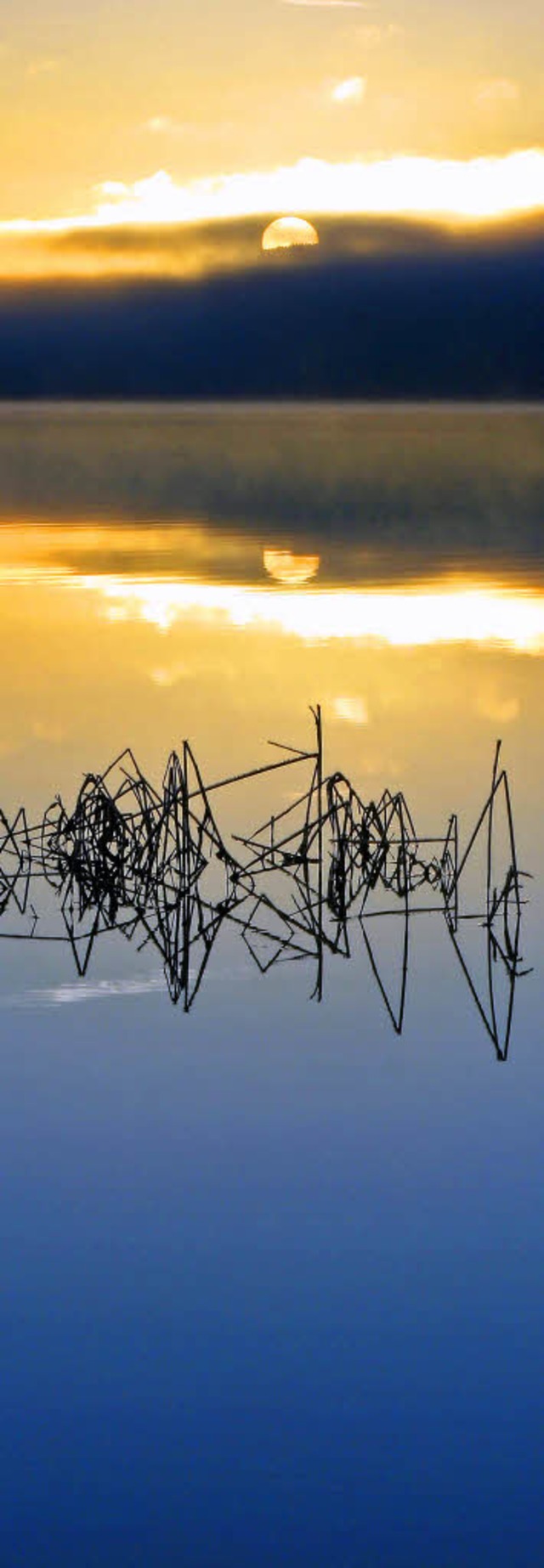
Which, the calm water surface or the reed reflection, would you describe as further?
the reed reflection

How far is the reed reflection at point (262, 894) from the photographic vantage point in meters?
12.9

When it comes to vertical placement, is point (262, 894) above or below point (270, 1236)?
above

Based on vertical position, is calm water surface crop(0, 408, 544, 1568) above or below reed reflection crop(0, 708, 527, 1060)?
below

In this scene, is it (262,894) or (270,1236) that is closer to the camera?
(270,1236)

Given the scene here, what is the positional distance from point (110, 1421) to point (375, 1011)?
201 inches

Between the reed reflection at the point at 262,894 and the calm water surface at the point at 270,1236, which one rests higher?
the reed reflection at the point at 262,894

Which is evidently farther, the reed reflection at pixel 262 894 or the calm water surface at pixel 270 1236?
the reed reflection at pixel 262 894

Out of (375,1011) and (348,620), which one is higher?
(348,620)

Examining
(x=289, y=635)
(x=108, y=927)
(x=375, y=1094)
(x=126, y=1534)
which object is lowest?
(x=126, y=1534)

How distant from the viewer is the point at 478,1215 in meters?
8.93

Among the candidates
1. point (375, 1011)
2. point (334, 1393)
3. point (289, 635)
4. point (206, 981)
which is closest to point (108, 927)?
point (206, 981)

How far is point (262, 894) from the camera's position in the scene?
14.1 meters

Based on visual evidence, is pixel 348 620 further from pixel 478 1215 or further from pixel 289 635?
pixel 478 1215

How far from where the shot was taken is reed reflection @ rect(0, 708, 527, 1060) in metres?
12.9
